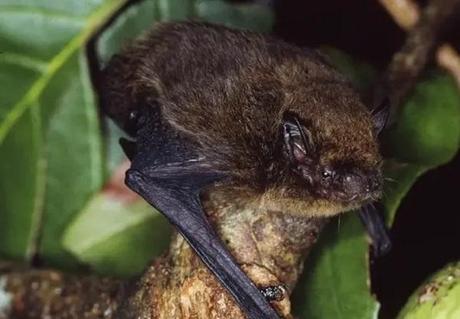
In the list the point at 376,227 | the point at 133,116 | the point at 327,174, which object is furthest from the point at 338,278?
the point at 133,116

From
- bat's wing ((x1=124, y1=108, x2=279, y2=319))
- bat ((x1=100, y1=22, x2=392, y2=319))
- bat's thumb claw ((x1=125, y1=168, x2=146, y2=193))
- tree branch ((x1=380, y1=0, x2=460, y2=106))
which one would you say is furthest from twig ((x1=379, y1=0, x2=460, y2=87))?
bat's thumb claw ((x1=125, y1=168, x2=146, y2=193))

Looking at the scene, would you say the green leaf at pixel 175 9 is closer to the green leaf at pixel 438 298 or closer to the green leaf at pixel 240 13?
the green leaf at pixel 240 13

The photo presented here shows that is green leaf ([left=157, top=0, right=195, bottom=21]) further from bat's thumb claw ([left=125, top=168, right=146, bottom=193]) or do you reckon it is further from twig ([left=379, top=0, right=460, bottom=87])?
bat's thumb claw ([left=125, top=168, right=146, bottom=193])

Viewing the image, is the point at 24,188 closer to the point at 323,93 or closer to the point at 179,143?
the point at 179,143

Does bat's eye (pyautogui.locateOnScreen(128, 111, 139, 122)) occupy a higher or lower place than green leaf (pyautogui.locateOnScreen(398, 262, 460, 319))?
higher

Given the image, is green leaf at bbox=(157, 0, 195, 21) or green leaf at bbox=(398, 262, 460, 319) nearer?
green leaf at bbox=(398, 262, 460, 319)

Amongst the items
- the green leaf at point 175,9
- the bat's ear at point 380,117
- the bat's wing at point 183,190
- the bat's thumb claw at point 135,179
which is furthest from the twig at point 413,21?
the bat's thumb claw at point 135,179
